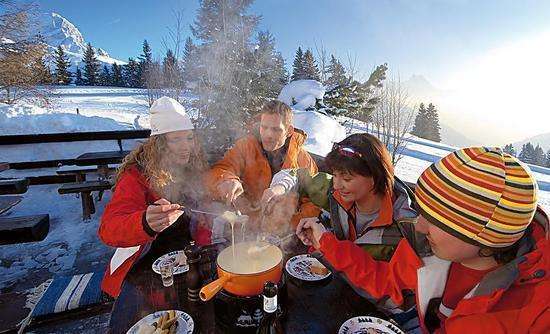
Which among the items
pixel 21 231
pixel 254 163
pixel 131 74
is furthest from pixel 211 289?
pixel 131 74

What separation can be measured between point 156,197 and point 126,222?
517 mm

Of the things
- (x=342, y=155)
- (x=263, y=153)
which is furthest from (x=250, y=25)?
(x=342, y=155)

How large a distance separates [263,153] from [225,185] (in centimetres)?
85

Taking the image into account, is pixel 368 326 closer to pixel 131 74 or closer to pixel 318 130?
pixel 318 130

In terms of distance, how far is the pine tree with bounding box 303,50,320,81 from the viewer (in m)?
38.1

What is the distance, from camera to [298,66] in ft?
129

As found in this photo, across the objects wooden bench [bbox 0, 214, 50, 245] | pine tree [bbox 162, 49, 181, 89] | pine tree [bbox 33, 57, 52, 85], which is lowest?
wooden bench [bbox 0, 214, 50, 245]

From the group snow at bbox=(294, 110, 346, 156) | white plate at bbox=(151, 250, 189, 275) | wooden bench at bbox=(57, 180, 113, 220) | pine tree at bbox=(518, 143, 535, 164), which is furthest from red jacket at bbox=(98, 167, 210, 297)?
pine tree at bbox=(518, 143, 535, 164)

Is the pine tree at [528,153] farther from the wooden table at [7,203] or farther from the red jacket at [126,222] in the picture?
the wooden table at [7,203]

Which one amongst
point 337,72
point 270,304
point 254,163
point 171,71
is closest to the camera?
point 270,304

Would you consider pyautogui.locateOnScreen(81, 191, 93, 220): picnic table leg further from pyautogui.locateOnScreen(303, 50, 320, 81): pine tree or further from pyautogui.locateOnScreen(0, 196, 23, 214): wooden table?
pyautogui.locateOnScreen(303, 50, 320, 81): pine tree

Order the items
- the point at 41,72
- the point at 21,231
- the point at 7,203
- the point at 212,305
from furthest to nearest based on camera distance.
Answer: the point at 41,72 < the point at 7,203 < the point at 21,231 < the point at 212,305

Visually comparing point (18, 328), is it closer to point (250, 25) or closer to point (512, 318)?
point (512, 318)

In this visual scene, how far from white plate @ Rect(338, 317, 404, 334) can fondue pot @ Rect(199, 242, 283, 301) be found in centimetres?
35
